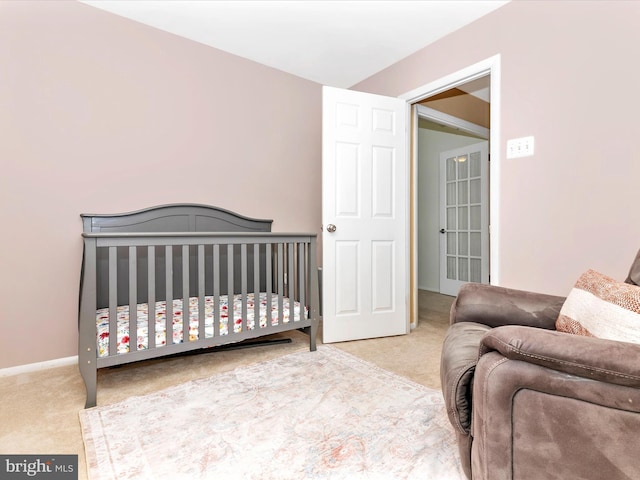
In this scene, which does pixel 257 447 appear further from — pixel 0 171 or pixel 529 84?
pixel 529 84

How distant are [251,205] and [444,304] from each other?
8.51 ft

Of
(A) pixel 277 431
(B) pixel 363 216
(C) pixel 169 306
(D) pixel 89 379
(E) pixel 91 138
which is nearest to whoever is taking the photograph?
(A) pixel 277 431

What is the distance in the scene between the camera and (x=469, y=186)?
4.55 metres

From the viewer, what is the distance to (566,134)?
1.95m

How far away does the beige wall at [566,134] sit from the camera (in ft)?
5.73

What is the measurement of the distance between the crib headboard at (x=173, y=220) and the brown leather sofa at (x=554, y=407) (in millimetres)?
2248

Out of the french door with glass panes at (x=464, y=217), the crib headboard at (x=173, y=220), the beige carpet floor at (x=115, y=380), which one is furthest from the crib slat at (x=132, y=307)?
the french door with glass panes at (x=464, y=217)

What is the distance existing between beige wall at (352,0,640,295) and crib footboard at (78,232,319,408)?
142cm

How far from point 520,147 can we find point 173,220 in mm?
2412

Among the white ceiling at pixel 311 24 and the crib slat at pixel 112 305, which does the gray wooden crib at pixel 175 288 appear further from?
the white ceiling at pixel 311 24

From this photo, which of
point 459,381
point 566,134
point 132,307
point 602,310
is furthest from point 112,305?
point 566,134

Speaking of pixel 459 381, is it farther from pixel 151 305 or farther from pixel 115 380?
pixel 115 380

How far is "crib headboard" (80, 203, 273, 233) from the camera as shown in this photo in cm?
228

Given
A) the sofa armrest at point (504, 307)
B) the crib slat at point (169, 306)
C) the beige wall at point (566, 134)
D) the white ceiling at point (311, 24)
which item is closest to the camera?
the sofa armrest at point (504, 307)
